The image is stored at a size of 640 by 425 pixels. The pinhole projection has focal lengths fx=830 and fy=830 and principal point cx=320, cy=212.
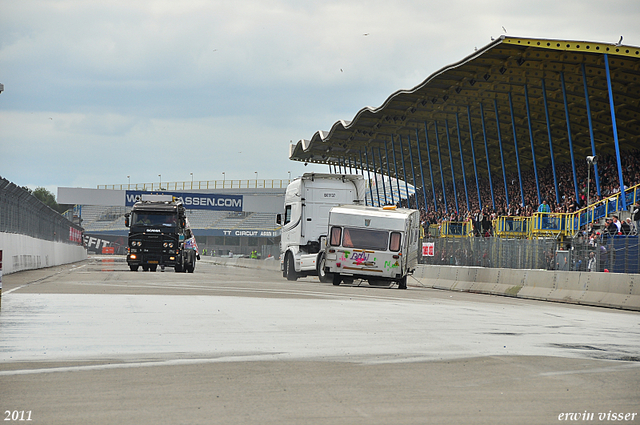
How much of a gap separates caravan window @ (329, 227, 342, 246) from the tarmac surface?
1380 centimetres

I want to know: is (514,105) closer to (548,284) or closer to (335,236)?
(335,236)

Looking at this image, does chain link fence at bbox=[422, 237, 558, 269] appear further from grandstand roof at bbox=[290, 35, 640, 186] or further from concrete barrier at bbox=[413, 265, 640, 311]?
grandstand roof at bbox=[290, 35, 640, 186]

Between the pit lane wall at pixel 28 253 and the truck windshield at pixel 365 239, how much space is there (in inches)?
452

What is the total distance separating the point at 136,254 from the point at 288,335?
27.5 metres

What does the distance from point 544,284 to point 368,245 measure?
6.74 metres

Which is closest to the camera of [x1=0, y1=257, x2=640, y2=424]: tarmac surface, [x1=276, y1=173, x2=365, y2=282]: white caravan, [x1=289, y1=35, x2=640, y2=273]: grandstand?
[x1=0, y1=257, x2=640, y2=424]: tarmac surface

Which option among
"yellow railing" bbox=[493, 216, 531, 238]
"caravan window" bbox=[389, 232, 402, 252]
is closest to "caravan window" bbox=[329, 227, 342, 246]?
"caravan window" bbox=[389, 232, 402, 252]

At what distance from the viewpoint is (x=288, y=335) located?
10.6 metres

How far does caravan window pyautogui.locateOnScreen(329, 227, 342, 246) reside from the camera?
92.5ft

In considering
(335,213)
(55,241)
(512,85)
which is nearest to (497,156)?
(512,85)

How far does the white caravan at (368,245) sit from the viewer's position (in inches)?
1100

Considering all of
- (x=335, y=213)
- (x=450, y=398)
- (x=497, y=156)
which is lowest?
(x=450, y=398)

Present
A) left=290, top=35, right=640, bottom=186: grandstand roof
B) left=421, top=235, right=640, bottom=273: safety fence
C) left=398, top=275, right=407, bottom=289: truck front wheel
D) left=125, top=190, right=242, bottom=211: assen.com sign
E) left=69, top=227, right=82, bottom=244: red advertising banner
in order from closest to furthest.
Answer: left=421, top=235, right=640, bottom=273: safety fence, left=398, top=275, right=407, bottom=289: truck front wheel, left=290, top=35, right=640, bottom=186: grandstand roof, left=69, top=227, right=82, bottom=244: red advertising banner, left=125, top=190, right=242, bottom=211: assen.com sign

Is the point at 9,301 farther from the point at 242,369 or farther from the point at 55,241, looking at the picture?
the point at 55,241
